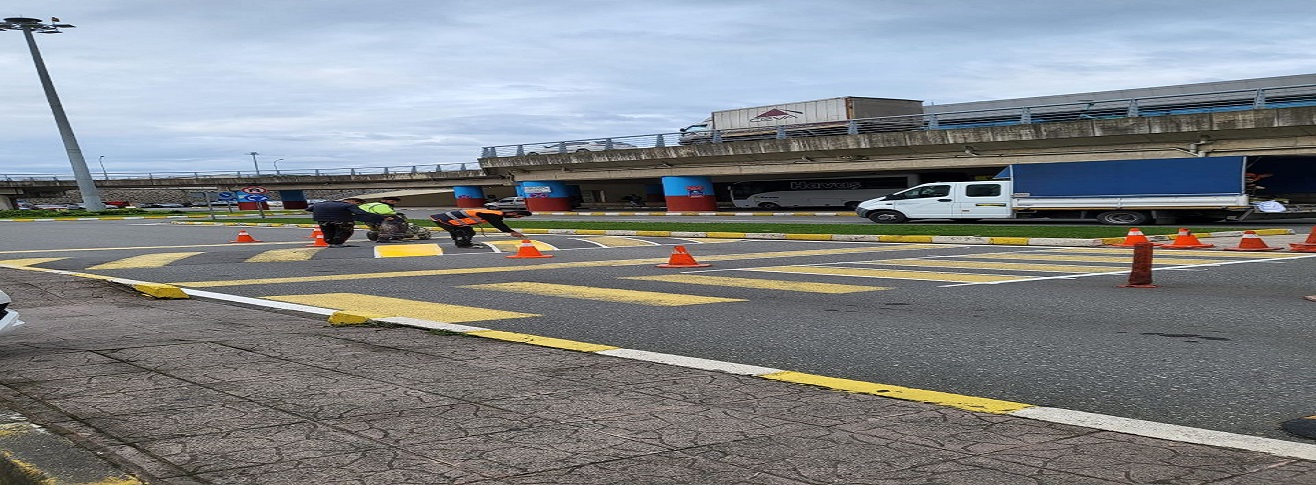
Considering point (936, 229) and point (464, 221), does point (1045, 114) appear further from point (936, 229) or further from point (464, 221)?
point (464, 221)

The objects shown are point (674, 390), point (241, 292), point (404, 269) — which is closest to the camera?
point (674, 390)

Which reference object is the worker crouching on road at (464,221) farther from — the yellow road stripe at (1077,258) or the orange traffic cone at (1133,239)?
the orange traffic cone at (1133,239)

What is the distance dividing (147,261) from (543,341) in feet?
42.1

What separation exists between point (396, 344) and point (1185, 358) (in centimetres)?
571

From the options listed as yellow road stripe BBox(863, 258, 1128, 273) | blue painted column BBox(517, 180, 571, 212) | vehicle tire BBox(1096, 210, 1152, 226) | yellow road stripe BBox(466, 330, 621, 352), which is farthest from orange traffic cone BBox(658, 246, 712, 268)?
blue painted column BBox(517, 180, 571, 212)

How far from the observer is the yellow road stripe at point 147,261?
16781 mm

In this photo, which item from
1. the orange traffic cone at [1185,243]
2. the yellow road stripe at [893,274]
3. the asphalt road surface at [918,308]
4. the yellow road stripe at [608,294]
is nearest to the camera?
the asphalt road surface at [918,308]

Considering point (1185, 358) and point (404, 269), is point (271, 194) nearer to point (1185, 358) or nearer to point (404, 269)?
point (404, 269)

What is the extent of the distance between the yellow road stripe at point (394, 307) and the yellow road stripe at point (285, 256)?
21.1ft

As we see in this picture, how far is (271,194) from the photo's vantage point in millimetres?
118438

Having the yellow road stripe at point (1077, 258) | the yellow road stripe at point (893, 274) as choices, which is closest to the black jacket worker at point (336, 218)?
the yellow road stripe at point (893, 274)

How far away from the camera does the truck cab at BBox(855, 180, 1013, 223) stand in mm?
33094

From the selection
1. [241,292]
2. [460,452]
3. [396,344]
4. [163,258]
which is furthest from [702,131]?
[460,452]

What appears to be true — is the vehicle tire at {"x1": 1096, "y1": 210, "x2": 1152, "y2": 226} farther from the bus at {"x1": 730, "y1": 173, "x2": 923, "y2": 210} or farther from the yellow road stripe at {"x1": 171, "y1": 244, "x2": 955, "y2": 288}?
the bus at {"x1": 730, "y1": 173, "x2": 923, "y2": 210}
